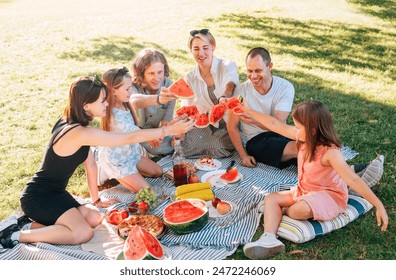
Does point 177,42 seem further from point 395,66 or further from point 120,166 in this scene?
point 120,166

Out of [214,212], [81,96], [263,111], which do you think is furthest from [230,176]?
[81,96]

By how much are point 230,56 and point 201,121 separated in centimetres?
556

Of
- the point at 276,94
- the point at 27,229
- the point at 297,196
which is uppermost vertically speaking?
the point at 276,94

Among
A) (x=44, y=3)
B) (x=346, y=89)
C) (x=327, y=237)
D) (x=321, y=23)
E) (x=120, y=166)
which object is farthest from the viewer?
(x=44, y=3)

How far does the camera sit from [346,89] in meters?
8.01

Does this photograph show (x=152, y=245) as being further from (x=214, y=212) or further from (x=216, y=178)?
(x=216, y=178)

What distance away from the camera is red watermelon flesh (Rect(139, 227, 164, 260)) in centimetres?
379

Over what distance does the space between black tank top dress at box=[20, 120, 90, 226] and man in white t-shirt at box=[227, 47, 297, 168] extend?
6.56ft

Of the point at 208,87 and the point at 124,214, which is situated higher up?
the point at 208,87

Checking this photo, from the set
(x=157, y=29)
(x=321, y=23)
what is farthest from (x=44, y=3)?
(x=321, y=23)

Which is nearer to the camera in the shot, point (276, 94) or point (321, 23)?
point (276, 94)

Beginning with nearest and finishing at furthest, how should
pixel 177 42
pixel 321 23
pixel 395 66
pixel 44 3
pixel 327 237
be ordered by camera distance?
pixel 327 237 < pixel 395 66 < pixel 177 42 < pixel 321 23 < pixel 44 3

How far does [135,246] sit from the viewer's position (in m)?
3.81
